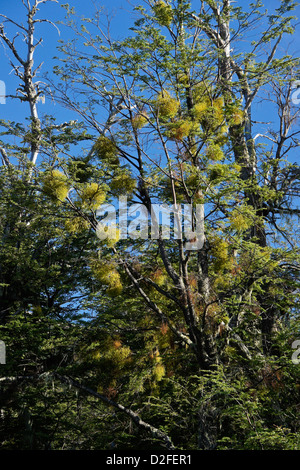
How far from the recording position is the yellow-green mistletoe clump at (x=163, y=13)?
275 inches

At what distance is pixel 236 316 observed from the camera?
313 inches

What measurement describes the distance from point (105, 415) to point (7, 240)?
439 centimetres

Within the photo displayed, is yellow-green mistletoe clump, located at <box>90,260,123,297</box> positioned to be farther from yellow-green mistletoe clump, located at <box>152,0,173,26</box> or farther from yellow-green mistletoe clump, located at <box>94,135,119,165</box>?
yellow-green mistletoe clump, located at <box>152,0,173,26</box>

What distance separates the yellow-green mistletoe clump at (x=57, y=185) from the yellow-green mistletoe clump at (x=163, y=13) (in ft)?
8.86

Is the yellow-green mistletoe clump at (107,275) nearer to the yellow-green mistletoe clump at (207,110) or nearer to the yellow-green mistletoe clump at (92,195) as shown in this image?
the yellow-green mistletoe clump at (92,195)

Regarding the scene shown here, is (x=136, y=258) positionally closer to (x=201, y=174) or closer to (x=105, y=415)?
(x=201, y=174)

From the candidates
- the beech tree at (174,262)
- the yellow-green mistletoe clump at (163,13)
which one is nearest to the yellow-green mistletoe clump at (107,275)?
the beech tree at (174,262)

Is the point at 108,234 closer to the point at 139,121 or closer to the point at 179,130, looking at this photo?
the point at 179,130

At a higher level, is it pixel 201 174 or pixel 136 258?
pixel 201 174

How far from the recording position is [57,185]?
20.7 feet

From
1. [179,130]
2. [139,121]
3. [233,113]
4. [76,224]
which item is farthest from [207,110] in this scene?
[76,224]

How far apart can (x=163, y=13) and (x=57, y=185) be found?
2.92 metres

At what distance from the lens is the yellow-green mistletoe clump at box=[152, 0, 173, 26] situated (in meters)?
6.99

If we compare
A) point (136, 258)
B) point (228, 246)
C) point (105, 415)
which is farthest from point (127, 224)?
point (105, 415)
